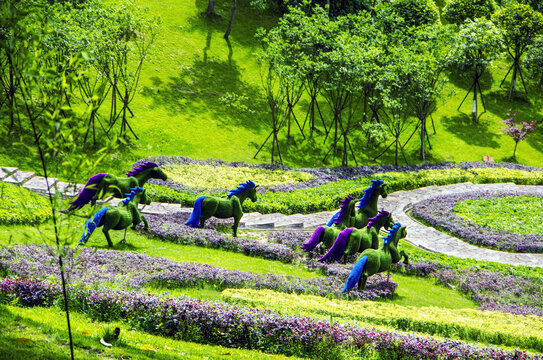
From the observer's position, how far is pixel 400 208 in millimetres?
31000

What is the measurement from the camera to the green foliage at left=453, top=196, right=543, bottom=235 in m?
27.7

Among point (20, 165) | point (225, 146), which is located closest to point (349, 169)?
point (225, 146)

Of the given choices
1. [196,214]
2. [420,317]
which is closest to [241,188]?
[196,214]

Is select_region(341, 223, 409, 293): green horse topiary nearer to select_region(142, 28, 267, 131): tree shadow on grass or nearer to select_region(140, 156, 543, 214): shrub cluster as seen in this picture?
select_region(140, 156, 543, 214): shrub cluster

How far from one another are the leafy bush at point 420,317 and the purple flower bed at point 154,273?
0.73 m

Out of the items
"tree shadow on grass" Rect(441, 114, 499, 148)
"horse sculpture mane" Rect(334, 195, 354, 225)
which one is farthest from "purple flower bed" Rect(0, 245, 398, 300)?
"tree shadow on grass" Rect(441, 114, 499, 148)

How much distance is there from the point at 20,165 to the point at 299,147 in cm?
2264

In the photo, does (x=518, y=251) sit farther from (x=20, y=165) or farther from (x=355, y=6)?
(x=355, y=6)

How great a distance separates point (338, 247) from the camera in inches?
803

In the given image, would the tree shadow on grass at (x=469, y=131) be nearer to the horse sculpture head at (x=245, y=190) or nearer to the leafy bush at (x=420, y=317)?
the horse sculpture head at (x=245, y=190)

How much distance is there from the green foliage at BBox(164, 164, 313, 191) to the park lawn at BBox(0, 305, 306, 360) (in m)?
18.8

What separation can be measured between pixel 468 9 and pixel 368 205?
154 feet

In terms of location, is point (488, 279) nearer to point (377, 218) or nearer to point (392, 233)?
point (392, 233)

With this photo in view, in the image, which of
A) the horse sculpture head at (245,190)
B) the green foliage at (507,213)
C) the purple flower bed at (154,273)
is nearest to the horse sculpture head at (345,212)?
the purple flower bed at (154,273)
